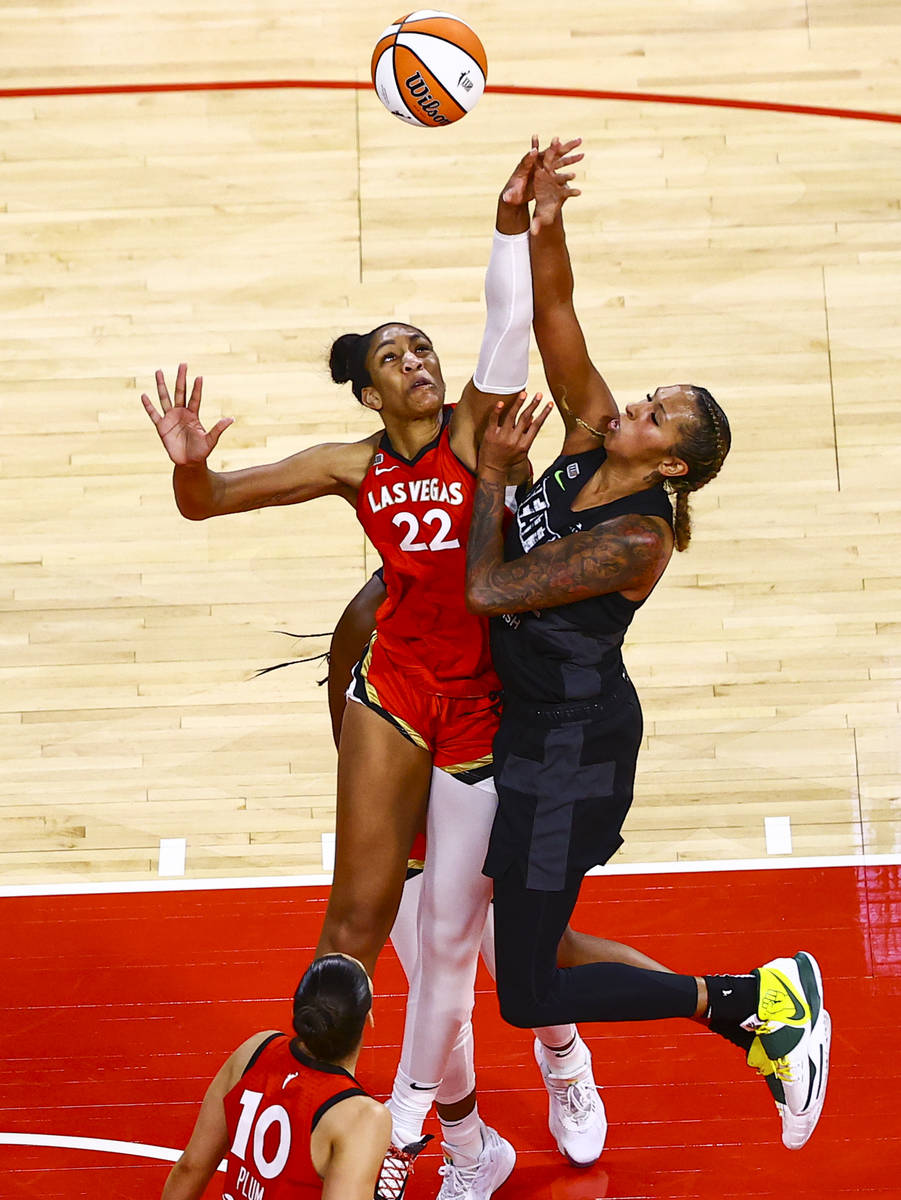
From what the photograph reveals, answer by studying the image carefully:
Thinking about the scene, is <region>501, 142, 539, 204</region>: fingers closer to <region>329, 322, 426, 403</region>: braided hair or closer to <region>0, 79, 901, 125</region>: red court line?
<region>329, 322, 426, 403</region>: braided hair

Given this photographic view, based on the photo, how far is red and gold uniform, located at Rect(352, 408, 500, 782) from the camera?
3473mm

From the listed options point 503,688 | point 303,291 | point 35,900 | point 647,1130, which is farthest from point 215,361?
point 647,1130

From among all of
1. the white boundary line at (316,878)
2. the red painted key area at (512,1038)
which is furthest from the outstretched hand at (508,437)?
the white boundary line at (316,878)

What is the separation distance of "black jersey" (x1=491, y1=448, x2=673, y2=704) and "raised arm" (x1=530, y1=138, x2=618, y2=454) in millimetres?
108

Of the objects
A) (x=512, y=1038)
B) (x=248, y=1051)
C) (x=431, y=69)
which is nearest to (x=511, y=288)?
(x=431, y=69)

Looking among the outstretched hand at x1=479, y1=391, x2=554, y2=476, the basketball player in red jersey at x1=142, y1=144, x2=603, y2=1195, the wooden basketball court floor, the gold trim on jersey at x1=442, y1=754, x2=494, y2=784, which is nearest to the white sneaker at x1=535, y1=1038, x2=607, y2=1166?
the wooden basketball court floor

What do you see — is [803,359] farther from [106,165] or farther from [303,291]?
[106,165]

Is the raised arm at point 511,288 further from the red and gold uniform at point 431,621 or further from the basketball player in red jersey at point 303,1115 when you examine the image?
the basketball player in red jersey at point 303,1115

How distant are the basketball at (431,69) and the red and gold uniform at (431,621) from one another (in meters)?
0.90

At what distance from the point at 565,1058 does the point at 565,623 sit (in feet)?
3.98

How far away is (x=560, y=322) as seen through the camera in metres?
3.39

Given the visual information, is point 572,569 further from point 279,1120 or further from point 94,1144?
point 94,1144

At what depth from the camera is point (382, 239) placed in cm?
672

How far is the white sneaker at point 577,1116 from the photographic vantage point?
3725 mm
